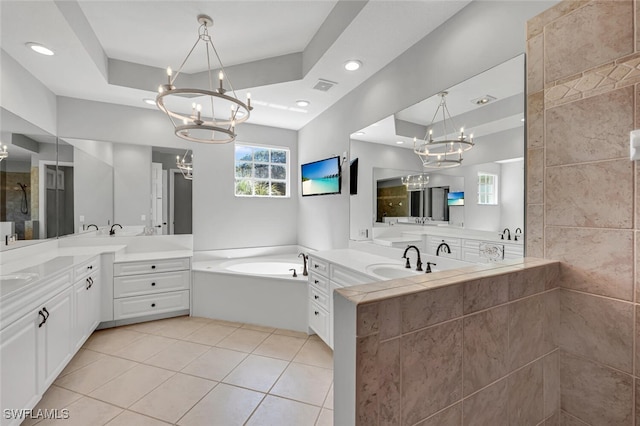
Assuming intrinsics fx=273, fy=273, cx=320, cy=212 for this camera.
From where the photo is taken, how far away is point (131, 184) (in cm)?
354

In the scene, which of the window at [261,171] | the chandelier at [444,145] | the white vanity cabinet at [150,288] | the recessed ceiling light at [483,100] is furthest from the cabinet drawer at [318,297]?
the window at [261,171]

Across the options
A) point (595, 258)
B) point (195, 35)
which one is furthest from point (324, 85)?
point (595, 258)

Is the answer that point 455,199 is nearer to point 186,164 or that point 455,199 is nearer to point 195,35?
point 195,35

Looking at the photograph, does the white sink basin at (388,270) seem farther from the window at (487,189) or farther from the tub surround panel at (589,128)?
the tub surround panel at (589,128)

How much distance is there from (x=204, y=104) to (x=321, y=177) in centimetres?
172

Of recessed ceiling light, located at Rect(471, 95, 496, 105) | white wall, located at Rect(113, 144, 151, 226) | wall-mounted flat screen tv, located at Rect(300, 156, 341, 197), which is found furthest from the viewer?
white wall, located at Rect(113, 144, 151, 226)

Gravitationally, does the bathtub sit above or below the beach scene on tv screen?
below

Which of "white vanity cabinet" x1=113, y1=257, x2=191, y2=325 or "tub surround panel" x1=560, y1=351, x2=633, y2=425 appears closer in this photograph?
"tub surround panel" x1=560, y1=351, x2=633, y2=425

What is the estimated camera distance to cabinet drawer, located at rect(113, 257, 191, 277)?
3062 millimetres

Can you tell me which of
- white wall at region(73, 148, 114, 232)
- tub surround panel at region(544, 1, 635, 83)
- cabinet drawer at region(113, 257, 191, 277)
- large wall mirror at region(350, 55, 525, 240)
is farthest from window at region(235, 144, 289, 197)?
tub surround panel at region(544, 1, 635, 83)

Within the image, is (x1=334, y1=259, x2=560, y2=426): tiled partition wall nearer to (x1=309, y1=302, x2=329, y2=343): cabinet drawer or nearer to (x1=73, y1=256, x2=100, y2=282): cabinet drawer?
(x1=309, y1=302, x2=329, y2=343): cabinet drawer

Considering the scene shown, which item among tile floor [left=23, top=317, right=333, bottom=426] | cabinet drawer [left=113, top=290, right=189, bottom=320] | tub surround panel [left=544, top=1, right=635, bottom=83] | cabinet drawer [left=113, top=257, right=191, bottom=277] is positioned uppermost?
tub surround panel [left=544, top=1, right=635, bottom=83]

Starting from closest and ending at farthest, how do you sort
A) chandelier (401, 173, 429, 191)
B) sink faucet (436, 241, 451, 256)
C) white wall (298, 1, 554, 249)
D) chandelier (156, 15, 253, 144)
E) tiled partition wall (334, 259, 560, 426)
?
tiled partition wall (334, 259, 560, 426)
white wall (298, 1, 554, 249)
chandelier (156, 15, 253, 144)
sink faucet (436, 241, 451, 256)
chandelier (401, 173, 429, 191)

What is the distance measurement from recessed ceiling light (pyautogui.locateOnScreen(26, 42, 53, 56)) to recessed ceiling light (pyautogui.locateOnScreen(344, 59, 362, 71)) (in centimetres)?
251
